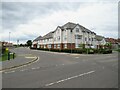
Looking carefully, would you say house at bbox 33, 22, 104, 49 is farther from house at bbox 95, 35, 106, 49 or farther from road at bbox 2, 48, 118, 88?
road at bbox 2, 48, 118, 88

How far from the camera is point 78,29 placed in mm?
59906

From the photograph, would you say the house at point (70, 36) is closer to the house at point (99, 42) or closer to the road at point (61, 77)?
the house at point (99, 42)

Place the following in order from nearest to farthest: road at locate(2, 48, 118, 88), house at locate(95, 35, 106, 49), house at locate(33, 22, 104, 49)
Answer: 1. road at locate(2, 48, 118, 88)
2. house at locate(33, 22, 104, 49)
3. house at locate(95, 35, 106, 49)

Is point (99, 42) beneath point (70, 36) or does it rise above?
beneath

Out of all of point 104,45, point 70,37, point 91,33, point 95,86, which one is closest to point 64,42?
point 70,37

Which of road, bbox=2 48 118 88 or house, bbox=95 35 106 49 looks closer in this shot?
road, bbox=2 48 118 88

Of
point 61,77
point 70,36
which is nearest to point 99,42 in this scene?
point 70,36

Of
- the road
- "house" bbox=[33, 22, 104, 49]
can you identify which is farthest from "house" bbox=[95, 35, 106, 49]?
the road

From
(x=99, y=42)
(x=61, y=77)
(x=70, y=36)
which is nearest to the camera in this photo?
(x=61, y=77)

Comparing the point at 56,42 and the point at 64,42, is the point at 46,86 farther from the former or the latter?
the point at 56,42

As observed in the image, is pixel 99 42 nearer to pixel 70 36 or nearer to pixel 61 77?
pixel 70 36

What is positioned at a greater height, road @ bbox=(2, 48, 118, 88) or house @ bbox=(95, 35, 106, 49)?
house @ bbox=(95, 35, 106, 49)

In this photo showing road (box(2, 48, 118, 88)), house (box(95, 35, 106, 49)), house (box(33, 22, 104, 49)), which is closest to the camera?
road (box(2, 48, 118, 88))

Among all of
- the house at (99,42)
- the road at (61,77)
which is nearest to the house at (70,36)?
the house at (99,42)
